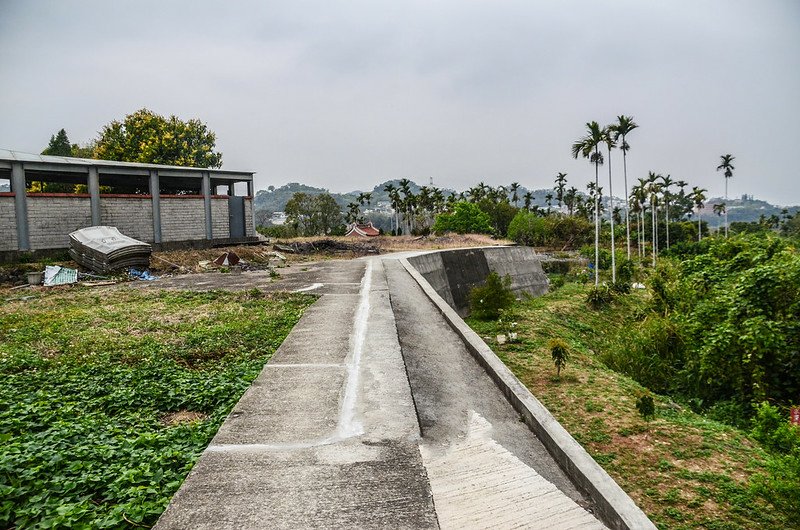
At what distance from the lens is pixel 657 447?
7516mm

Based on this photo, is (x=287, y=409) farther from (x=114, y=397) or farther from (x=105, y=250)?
(x=105, y=250)

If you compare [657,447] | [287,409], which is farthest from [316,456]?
[657,447]

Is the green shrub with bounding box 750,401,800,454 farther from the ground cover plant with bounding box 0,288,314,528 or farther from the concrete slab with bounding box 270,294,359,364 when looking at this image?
the ground cover plant with bounding box 0,288,314,528

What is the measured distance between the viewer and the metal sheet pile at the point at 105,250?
17469 mm

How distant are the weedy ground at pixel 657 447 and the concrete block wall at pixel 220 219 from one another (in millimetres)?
18137

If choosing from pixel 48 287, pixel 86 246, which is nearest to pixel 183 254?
pixel 86 246

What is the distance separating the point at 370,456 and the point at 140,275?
1619 cm

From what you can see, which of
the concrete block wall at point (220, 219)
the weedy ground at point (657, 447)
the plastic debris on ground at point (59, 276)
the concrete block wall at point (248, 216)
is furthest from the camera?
the concrete block wall at point (248, 216)

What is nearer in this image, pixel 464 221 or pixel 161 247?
pixel 161 247

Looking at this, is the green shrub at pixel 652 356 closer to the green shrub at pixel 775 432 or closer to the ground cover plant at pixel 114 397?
the green shrub at pixel 775 432

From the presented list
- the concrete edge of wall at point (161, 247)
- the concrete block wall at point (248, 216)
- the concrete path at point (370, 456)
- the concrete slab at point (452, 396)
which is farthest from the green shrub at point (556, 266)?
the concrete path at point (370, 456)

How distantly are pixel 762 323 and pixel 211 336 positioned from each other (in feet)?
36.0

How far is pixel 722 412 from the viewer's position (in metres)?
10.3

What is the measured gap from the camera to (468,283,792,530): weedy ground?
5.79 meters
